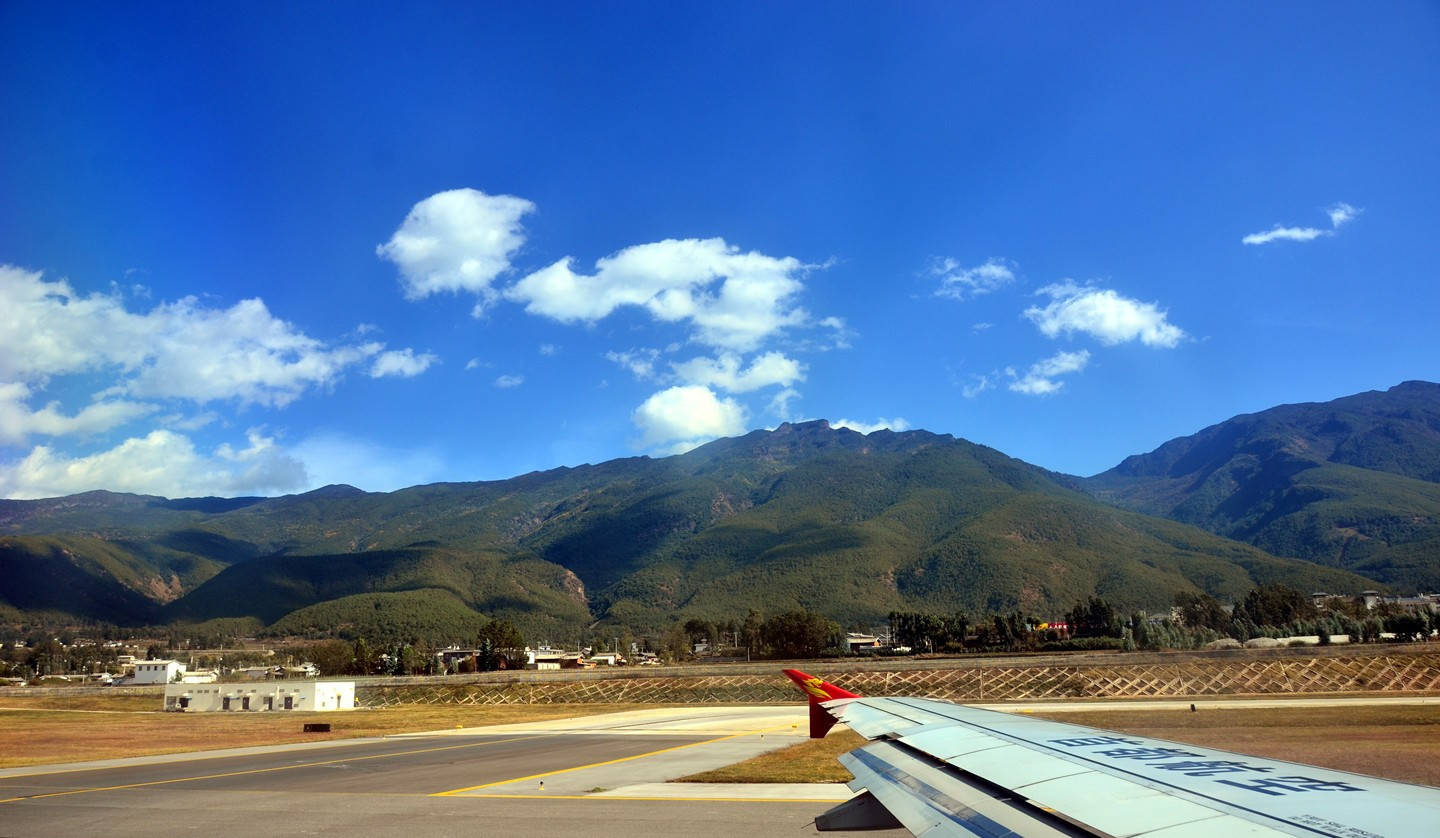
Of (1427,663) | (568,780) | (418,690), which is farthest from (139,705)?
(1427,663)

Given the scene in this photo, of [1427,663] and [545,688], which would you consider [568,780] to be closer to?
[1427,663]

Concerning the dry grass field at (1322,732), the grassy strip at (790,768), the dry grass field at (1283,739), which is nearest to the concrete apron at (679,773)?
the grassy strip at (790,768)

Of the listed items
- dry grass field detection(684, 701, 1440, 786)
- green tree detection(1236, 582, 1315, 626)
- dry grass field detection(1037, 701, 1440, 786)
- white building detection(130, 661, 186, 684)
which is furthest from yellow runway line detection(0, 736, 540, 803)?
white building detection(130, 661, 186, 684)

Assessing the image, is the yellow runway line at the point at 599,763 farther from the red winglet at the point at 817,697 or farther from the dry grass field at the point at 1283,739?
the red winglet at the point at 817,697

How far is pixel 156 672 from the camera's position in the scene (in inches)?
5281

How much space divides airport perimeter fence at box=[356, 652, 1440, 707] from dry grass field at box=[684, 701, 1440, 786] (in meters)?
15.4

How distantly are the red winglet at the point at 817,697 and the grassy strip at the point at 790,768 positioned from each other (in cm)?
759

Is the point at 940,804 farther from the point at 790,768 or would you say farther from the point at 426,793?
the point at 426,793

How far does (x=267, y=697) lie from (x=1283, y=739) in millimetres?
76000

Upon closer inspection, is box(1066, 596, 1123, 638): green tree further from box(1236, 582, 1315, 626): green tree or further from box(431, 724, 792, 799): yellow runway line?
box(431, 724, 792, 799): yellow runway line

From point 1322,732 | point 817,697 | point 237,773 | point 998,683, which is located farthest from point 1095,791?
point 998,683

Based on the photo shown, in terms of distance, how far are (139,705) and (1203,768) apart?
321 feet

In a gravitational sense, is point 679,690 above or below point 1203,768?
below

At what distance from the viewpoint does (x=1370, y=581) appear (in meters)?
195
